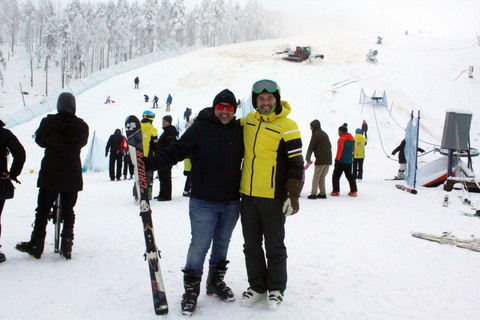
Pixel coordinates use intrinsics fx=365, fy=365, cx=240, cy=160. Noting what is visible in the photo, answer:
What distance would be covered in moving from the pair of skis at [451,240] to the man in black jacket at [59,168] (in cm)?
540

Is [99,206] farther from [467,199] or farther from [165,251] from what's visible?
[467,199]

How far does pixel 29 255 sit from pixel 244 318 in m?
2.95

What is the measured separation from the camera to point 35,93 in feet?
214

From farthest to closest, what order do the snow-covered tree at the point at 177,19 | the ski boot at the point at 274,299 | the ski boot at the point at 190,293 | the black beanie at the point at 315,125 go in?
the snow-covered tree at the point at 177,19 < the black beanie at the point at 315,125 < the ski boot at the point at 274,299 < the ski boot at the point at 190,293

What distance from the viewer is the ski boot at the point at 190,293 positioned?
319cm

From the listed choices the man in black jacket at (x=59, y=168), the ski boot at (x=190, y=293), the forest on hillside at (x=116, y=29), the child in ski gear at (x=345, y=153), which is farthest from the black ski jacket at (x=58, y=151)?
the forest on hillside at (x=116, y=29)

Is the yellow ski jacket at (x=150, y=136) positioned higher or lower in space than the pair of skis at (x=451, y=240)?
A: higher

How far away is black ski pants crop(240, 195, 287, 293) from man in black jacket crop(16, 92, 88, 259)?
7.47ft

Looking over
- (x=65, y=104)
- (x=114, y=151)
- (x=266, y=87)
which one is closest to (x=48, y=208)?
(x=65, y=104)

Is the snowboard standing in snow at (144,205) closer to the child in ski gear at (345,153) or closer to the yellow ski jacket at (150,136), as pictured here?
the yellow ski jacket at (150,136)

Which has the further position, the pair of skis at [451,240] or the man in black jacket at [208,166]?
the pair of skis at [451,240]

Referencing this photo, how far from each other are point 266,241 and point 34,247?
113 inches

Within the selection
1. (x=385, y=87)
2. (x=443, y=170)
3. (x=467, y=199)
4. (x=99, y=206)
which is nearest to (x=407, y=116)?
(x=385, y=87)

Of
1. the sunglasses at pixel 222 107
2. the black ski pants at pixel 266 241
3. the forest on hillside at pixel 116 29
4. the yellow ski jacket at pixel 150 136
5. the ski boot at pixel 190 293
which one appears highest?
the forest on hillside at pixel 116 29
